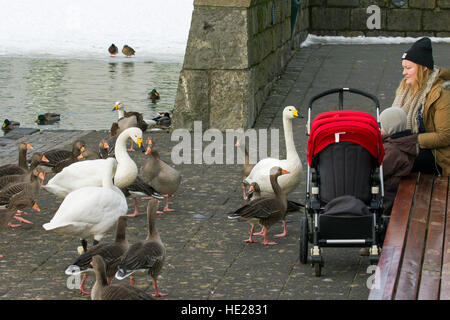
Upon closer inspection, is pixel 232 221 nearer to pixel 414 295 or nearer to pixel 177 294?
pixel 177 294

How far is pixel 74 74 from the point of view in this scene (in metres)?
19.4

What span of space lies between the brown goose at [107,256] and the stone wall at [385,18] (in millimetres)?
13012

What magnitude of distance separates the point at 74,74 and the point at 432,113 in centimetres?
1300

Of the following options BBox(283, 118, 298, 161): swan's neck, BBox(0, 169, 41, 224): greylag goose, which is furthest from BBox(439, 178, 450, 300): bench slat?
BBox(0, 169, 41, 224): greylag goose

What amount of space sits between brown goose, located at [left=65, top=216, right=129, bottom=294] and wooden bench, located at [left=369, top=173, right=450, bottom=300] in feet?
6.33

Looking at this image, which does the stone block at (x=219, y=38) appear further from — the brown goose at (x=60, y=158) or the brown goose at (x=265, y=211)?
the brown goose at (x=265, y=211)

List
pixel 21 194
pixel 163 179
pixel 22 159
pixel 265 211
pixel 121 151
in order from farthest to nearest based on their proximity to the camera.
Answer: pixel 22 159 < pixel 121 151 < pixel 163 179 < pixel 21 194 < pixel 265 211

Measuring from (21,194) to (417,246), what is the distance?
407 cm

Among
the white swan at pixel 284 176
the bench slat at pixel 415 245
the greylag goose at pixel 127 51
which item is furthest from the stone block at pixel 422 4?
the bench slat at pixel 415 245

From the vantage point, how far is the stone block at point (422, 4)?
59.6 ft

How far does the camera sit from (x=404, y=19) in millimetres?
18500

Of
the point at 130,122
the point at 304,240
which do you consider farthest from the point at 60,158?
the point at 304,240

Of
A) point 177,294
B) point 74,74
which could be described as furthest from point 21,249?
point 74,74

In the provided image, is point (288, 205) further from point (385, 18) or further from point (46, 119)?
point (385, 18)
